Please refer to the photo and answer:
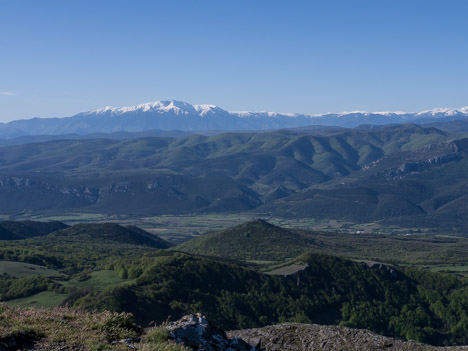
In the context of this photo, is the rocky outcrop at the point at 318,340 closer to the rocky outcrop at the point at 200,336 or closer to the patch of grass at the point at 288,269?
the rocky outcrop at the point at 200,336

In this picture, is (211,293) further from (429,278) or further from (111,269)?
(429,278)

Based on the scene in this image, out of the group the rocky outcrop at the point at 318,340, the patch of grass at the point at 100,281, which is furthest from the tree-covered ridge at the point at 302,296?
the rocky outcrop at the point at 318,340

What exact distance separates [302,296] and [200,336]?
96676mm

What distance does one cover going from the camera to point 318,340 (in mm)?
25172

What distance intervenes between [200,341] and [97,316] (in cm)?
471

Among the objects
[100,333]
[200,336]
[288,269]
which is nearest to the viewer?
[100,333]

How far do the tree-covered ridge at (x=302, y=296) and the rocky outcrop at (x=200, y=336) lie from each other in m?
62.8

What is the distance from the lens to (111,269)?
A: 124 metres

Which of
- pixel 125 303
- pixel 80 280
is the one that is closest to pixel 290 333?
pixel 125 303

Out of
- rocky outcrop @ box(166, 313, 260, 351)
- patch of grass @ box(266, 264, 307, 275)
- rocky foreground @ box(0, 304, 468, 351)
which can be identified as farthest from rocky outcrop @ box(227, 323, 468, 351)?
patch of grass @ box(266, 264, 307, 275)

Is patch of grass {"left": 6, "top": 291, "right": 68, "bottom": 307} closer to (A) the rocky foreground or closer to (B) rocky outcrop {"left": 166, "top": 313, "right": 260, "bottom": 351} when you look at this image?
(A) the rocky foreground

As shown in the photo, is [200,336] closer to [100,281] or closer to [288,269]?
[100,281]

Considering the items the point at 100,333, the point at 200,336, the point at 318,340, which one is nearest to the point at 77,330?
the point at 100,333

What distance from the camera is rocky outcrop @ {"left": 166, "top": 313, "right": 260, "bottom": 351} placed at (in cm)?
1808
